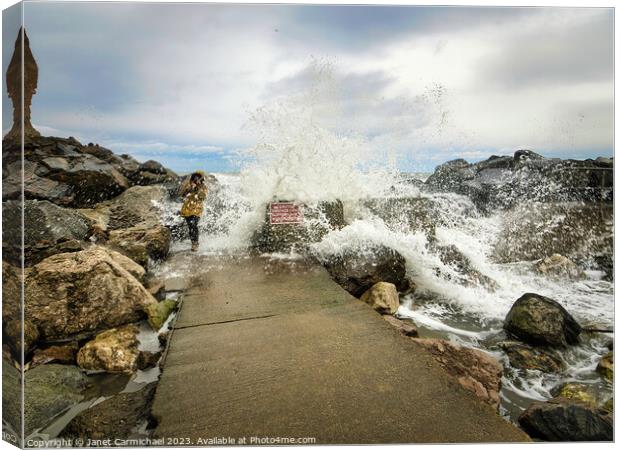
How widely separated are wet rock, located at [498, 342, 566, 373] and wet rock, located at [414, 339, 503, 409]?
0.65 metres

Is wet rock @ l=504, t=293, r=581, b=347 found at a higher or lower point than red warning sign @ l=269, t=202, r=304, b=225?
lower

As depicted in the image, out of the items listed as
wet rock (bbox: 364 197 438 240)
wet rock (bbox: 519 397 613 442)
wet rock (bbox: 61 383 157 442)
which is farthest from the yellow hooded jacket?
wet rock (bbox: 519 397 613 442)

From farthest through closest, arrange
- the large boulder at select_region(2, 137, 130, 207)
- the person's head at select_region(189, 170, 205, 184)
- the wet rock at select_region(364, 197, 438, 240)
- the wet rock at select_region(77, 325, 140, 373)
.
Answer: the person's head at select_region(189, 170, 205, 184) → the wet rock at select_region(364, 197, 438, 240) → the wet rock at select_region(77, 325, 140, 373) → the large boulder at select_region(2, 137, 130, 207)

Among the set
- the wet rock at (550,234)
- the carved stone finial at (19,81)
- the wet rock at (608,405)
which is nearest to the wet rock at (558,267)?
the wet rock at (550,234)

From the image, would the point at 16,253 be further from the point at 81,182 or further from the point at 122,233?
the point at 81,182

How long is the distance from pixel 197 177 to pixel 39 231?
8.09ft

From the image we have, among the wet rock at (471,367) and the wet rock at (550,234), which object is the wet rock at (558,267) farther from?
the wet rock at (471,367)

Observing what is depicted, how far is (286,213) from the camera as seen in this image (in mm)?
4309

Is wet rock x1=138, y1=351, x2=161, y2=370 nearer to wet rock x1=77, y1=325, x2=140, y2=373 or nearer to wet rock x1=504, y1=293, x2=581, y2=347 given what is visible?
wet rock x1=77, y1=325, x2=140, y2=373

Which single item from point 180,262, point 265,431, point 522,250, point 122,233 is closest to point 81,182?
point 122,233

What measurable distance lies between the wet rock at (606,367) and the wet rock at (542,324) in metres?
0.27

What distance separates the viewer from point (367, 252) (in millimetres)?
3893

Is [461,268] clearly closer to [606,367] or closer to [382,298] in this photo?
[382,298]

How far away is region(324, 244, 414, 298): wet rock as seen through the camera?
362 cm
